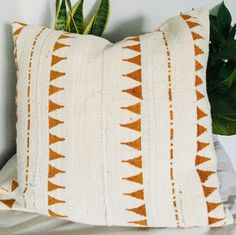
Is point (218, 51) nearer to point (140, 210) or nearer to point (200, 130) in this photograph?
point (200, 130)

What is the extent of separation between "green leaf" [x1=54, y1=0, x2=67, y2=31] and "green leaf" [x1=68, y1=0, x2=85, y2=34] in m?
0.02

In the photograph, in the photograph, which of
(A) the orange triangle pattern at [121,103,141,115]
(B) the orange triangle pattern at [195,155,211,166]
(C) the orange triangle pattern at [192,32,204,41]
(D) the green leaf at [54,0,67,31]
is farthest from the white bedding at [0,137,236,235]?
(D) the green leaf at [54,0,67,31]

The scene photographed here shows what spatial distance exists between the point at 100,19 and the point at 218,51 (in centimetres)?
31

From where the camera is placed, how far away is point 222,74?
2.59ft

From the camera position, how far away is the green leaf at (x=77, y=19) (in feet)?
2.64

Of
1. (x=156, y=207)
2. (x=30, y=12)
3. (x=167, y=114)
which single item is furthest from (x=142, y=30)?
(x=156, y=207)

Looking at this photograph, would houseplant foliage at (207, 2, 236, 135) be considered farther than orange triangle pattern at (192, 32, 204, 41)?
Yes

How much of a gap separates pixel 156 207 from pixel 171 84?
0.22m

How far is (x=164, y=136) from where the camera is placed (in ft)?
1.89

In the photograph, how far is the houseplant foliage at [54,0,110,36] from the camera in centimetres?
80

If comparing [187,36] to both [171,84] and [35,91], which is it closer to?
[171,84]

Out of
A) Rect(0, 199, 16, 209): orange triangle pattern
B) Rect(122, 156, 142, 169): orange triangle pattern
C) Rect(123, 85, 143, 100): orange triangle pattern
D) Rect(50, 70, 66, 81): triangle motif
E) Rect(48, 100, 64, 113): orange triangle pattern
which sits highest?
Rect(50, 70, 66, 81): triangle motif

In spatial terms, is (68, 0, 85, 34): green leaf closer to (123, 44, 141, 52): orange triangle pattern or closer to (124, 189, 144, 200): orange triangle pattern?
(123, 44, 141, 52): orange triangle pattern

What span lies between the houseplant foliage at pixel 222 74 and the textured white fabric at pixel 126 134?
168mm
